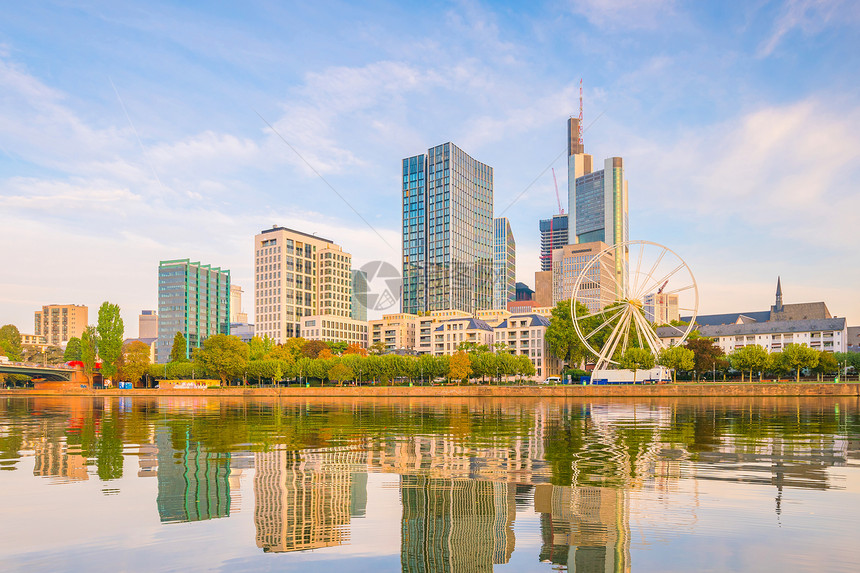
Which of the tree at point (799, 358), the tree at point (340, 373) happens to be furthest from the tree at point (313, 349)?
the tree at point (799, 358)

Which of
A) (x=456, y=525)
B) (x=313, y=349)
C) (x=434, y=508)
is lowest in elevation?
(x=313, y=349)

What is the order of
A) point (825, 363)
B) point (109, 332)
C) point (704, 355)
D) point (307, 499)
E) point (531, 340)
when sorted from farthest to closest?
point (531, 340) → point (109, 332) → point (704, 355) → point (825, 363) → point (307, 499)

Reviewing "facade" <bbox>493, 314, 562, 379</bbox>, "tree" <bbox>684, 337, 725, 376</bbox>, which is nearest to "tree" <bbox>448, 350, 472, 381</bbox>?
"tree" <bbox>684, 337, 725, 376</bbox>

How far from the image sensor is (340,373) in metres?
138

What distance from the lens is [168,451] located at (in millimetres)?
26328

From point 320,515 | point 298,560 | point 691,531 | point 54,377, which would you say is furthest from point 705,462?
point 54,377

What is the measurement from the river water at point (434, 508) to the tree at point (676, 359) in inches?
3622

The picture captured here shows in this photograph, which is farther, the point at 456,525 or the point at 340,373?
the point at 340,373

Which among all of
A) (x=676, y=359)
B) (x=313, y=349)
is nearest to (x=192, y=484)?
(x=676, y=359)

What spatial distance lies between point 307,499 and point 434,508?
3.33m

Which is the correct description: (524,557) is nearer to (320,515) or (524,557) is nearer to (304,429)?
(320,515)

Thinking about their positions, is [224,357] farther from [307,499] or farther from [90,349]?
[307,499]

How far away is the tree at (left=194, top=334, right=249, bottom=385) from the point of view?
14988cm

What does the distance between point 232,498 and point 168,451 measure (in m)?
12.0
